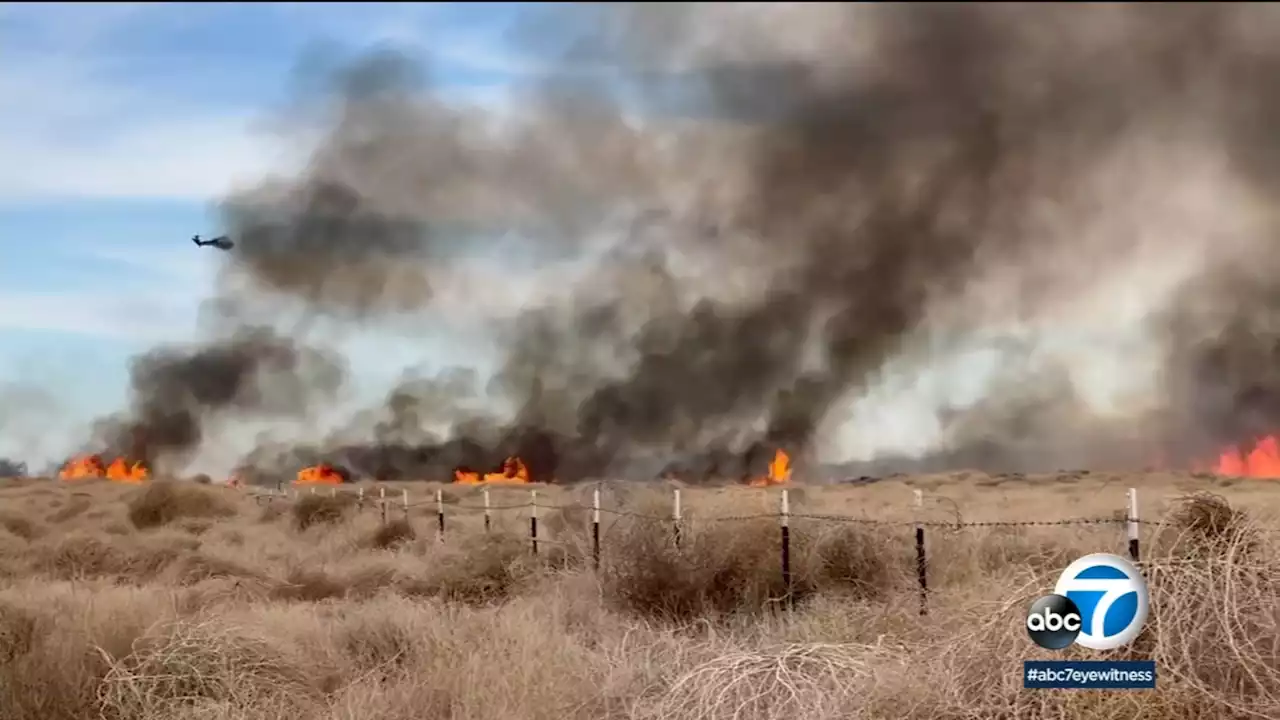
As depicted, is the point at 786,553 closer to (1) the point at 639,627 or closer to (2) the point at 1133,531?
(1) the point at 639,627

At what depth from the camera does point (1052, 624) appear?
784 centimetres

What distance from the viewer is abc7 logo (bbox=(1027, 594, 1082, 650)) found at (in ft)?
25.6

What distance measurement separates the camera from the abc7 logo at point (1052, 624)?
7.81 m

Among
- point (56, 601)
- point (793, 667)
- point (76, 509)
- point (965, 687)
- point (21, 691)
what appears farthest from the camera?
point (76, 509)

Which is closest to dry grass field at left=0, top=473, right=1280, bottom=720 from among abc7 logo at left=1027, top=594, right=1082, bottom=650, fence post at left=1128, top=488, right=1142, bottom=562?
abc7 logo at left=1027, top=594, right=1082, bottom=650

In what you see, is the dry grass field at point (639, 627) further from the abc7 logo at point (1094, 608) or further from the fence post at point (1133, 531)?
the fence post at point (1133, 531)

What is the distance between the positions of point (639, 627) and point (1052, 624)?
5.40 m

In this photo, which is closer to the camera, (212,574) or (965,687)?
(965,687)

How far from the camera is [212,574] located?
19500 millimetres

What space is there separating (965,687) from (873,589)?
7461mm

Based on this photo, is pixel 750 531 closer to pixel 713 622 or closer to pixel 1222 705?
pixel 713 622

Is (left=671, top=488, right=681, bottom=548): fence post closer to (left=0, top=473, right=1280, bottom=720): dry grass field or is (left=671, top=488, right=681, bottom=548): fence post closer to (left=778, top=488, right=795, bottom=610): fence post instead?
(left=0, top=473, right=1280, bottom=720): dry grass field

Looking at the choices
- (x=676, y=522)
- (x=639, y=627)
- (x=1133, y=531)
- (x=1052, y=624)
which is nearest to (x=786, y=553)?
(x=676, y=522)

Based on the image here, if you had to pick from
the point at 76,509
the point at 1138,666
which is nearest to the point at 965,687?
the point at 1138,666
